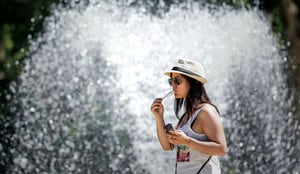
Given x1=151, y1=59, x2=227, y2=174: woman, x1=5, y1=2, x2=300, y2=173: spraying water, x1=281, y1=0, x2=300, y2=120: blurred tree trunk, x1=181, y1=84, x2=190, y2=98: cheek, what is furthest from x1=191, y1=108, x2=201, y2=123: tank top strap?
x1=281, y1=0, x2=300, y2=120: blurred tree trunk

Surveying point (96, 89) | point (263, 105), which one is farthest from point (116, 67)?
point (263, 105)

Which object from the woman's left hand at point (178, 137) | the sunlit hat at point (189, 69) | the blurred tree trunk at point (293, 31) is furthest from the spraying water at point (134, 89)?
the woman's left hand at point (178, 137)

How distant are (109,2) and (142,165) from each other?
2.85 metres

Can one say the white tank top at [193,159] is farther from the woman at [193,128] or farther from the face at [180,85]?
the face at [180,85]

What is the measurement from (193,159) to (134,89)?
14.4 ft

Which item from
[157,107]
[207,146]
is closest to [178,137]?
[207,146]

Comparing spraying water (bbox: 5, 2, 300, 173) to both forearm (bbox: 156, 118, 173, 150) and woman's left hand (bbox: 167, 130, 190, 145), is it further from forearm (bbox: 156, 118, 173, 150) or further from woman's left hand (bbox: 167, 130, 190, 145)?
woman's left hand (bbox: 167, 130, 190, 145)

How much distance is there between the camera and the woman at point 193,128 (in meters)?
3.14

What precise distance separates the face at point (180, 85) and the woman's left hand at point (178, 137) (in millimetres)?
208

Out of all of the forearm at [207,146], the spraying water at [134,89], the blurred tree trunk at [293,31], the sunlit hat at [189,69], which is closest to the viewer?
the forearm at [207,146]

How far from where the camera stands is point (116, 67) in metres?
8.05

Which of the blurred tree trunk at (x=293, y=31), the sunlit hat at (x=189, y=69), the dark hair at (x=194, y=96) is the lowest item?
the dark hair at (x=194, y=96)

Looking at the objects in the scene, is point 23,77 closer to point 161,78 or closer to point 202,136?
point 161,78

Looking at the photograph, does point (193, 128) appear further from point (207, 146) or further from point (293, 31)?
point (293, 31)
